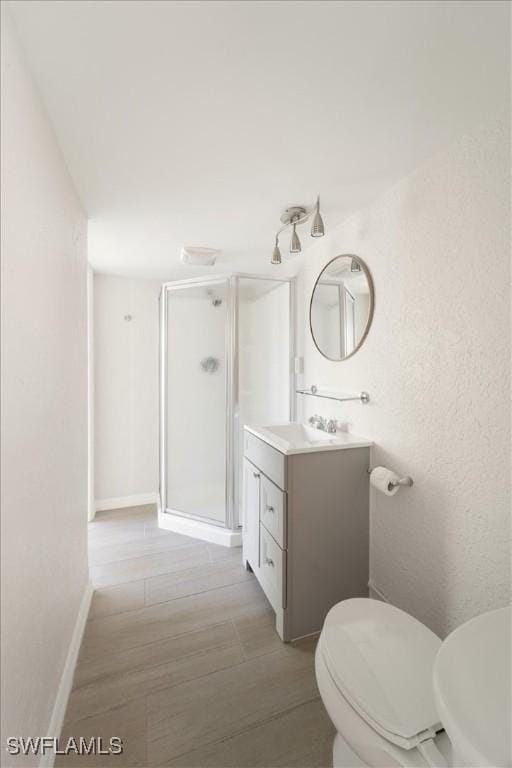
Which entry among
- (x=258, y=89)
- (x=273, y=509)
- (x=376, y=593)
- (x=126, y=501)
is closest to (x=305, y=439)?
(x=273, y=509)

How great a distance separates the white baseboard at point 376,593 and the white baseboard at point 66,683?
4.74 ft

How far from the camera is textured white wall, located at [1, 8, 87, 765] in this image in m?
0.81

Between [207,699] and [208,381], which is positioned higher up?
[208,381]

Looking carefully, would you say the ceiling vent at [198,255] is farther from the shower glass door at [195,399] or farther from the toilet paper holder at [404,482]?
the toilet paper holder at [404,482]

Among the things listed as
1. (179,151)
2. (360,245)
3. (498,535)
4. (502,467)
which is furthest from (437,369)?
(179,151)

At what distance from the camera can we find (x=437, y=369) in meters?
1.35

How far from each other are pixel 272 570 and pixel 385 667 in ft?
2.75

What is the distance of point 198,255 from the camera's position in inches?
93.5

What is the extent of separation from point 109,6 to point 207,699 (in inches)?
87.8

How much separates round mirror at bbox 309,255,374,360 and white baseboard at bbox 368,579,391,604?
1262 millimetres

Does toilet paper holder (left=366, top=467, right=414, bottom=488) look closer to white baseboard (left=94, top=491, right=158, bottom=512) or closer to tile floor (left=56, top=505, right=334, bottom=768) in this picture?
tile floor (left=56, top=505, right=334, bottom=768)

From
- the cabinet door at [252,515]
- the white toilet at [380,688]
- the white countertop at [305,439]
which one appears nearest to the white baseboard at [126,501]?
the cabinet door at [252,515]

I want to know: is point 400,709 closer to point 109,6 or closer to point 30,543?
point 30,543

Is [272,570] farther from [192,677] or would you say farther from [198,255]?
[198,255]
